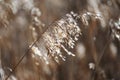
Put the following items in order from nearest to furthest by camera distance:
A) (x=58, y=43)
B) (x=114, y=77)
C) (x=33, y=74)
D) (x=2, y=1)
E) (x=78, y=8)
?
(x=58, y=43), (x=2, y=1), (x=33, y=74), (x=78, y=8), (x=114, y=77)

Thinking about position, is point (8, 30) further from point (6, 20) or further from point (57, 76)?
point (57, 76)

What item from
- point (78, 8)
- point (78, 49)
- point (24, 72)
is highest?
point (78, 8)

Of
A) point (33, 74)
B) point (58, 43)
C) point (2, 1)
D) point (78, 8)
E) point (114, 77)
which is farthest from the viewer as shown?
point (114, 77)

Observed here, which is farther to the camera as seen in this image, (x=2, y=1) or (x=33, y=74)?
(x=33, y=74)

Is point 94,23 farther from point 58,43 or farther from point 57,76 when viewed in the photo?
point 58,43

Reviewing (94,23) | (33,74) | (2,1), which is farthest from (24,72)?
(94,23)

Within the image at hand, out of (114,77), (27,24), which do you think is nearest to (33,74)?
(27,24)

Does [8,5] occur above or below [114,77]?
below
